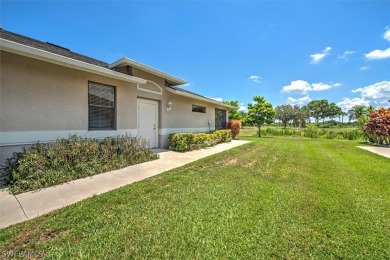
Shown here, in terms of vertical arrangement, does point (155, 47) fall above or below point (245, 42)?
below

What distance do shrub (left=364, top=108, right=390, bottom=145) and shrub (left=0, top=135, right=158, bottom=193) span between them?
15142 mm

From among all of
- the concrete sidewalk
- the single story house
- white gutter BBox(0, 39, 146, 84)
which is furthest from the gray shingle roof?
the concrete sidewalk

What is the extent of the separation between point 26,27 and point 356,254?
1122 cm

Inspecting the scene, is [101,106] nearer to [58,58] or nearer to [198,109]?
[58,58]

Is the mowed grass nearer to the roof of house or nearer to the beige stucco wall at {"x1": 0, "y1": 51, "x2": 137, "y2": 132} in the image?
the beige stucco wall at {"x1": 0, "y1": 51, "x2": 137, "y2": 132}

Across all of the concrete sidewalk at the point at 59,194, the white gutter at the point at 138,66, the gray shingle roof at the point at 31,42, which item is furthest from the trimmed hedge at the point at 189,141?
the gray shingle roof at the point at 31,42

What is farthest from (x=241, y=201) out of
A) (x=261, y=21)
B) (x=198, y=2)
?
(x=261, y=21)

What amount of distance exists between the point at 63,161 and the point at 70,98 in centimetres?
204

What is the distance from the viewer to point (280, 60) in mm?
15711

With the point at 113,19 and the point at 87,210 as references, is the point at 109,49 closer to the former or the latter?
the point at 113,19

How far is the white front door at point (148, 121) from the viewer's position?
8.36m

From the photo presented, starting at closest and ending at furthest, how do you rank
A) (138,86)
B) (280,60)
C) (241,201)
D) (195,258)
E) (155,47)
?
(195,258) → (241,201) → (138,86) → (155,47) → (280,60)

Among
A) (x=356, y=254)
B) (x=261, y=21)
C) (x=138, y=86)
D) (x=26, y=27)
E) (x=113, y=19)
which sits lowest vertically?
(x=356, y=254)

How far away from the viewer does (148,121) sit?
8766 millimetres
